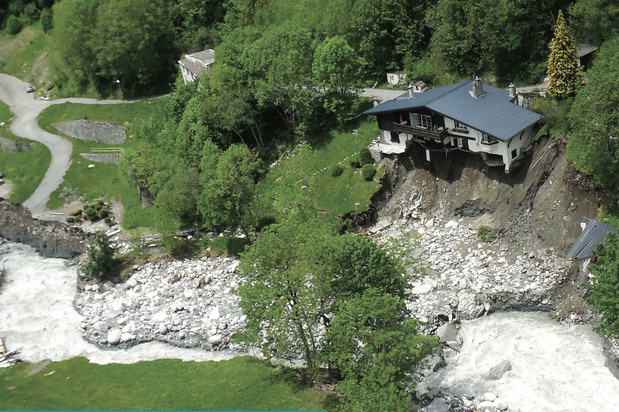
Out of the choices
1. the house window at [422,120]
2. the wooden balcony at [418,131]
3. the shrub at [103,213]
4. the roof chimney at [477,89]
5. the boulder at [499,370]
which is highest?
the roof chimney at [477,89]

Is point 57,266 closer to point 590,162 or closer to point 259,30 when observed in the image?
point 259,30

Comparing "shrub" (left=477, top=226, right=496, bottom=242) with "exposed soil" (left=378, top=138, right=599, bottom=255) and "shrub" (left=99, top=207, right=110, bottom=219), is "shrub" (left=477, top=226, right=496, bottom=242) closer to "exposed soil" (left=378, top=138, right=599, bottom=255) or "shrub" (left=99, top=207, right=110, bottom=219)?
"exposed soil" (left=378, top=138, right=599, bottom=255)

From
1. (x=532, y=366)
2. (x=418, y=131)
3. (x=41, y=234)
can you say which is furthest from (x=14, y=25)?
(x=532, y=366)

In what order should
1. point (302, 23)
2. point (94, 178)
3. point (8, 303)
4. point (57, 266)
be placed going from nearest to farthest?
point (8, 303), point (57, 266), point (302, 23), point (94, 178)

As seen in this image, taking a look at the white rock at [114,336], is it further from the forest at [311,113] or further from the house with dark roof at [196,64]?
the house with dark roof at [196,64]

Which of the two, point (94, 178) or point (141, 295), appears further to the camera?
point (94, 178)

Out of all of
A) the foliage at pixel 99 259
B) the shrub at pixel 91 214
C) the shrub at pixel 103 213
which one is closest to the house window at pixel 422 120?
the foliage at pixel 99 259

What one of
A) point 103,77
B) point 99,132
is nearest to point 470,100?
point 99,132
